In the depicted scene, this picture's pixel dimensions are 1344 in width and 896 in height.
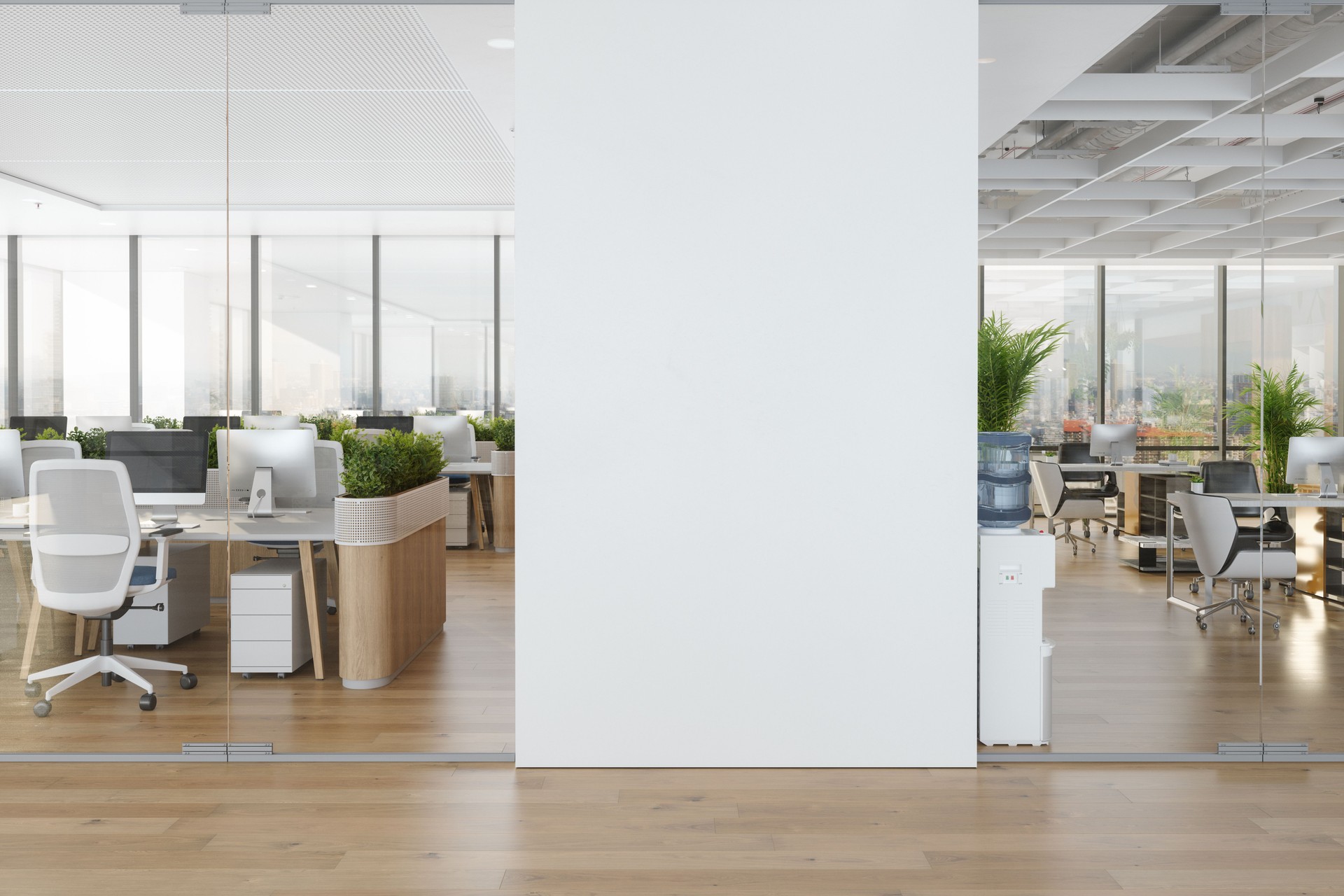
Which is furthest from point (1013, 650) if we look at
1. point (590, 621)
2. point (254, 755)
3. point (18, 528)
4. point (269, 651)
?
point (18, 528)

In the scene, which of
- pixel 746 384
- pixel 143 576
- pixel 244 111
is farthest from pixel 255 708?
pixel 244 111

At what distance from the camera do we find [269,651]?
16.1 feet

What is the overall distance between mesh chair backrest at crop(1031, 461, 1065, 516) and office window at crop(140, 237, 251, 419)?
24.1ft

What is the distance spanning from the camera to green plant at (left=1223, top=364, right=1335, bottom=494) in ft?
19.1

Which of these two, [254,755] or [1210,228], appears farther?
[1210,228]

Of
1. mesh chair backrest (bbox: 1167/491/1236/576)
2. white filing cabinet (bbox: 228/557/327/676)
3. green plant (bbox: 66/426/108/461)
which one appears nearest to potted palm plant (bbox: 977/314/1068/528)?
mesh chair backrest (bbox: 1167/491/1236/576)

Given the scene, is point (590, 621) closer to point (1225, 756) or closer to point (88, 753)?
point (88, 753)

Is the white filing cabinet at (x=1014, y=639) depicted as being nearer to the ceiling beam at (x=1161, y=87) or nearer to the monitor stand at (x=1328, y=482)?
the ceiling beam at (x=1161, y=87)

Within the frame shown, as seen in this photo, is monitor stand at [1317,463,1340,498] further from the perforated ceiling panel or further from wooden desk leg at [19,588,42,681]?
wooden desk leg at [19,588,42,681]

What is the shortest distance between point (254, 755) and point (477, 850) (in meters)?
1.33

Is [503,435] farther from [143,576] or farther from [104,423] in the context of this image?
[143,576]

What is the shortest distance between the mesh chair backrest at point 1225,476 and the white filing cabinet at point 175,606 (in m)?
6.67

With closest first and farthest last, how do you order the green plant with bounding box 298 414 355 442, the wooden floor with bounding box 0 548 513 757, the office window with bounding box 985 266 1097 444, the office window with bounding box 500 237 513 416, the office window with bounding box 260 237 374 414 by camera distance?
the wooden floor with bounding box 0 548 513 757 < the green plant with bounding box 298 414 355 442 < the office window with bounding box 260 237 374 414 < the office window with bounding box 500 237 513 416 < the office window with bounding box 985 266 1097 444

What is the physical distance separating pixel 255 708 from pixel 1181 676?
462 cm
